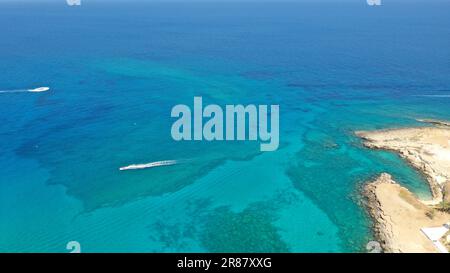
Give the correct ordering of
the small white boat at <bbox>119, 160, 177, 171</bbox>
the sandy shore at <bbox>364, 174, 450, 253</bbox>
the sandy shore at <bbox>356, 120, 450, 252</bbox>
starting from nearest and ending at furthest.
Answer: the sandy shore at <bbox>364, 174, 450, 253</bbox>, the sandy shore at <bbox>356, 120, 450, 252</bbox>, the small white boat at <bbox>119, 160, 177, 171</bbox>

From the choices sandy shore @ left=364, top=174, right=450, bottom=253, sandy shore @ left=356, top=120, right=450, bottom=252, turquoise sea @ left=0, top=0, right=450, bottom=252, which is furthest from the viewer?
turquoise sea @ left=0, top=0, right=450, bottom=252

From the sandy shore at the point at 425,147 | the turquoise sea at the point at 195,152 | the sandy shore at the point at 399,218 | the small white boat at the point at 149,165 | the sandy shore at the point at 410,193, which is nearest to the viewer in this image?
the sandy shore at the point at 399,218

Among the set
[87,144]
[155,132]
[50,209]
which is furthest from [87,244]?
[155,132]

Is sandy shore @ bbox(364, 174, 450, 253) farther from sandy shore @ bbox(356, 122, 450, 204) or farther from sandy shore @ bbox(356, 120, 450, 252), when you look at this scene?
sandy shore @ bbox(356, 122, 450, 204)

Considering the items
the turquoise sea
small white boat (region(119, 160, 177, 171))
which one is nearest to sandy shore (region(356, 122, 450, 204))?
the turquoise sea

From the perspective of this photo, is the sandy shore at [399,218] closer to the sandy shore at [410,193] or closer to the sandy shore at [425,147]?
the sandy shore at [410,193]

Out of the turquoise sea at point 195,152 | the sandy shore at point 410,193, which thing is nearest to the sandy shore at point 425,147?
the sandy shore at point 410,193

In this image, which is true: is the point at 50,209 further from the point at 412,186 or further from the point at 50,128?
the point at 412,186
